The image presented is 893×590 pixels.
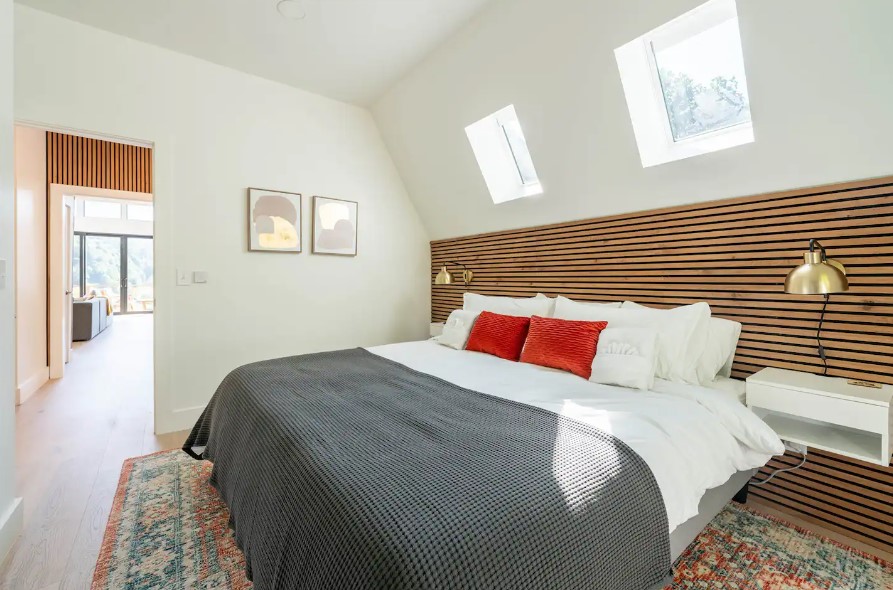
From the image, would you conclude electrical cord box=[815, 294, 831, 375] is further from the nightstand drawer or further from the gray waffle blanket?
the gray waffle blanket

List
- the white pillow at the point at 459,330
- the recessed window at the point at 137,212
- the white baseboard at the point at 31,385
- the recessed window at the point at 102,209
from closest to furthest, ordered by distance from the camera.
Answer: the white pillow at the point at 459,330
the white baseboard at the point at 31,385
the recessed window at the point at 102,209
the recessed window at the point at 137,212

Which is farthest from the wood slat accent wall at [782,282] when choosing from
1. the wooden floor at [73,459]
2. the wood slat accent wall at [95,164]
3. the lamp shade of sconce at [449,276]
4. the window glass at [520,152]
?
the wood slat accent wall at [95,164]

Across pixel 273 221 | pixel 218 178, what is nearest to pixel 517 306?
pixel 273 221

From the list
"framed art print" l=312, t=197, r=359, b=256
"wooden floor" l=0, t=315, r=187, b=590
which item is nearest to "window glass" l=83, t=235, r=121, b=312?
"wooden floor" l=0, t=315, r=187, b=590

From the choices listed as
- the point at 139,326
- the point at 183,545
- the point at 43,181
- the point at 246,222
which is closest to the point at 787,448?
the point at 183,545

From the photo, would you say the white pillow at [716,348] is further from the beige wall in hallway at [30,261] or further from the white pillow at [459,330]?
the beige wall in hallway at [30,261]

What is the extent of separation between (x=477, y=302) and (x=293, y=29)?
2.45 metres

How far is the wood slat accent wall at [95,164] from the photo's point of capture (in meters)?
4.47

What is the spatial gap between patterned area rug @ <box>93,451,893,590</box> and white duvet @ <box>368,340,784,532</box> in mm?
384

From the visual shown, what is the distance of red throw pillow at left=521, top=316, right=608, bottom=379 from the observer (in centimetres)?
230

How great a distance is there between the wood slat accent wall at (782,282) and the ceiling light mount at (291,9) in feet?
8.14

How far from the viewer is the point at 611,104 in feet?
8.23

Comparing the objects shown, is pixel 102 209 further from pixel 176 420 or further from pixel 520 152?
pixel 520 152

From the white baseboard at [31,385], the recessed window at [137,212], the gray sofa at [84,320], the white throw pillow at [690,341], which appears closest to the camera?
the white throw pillow at [690,341]
